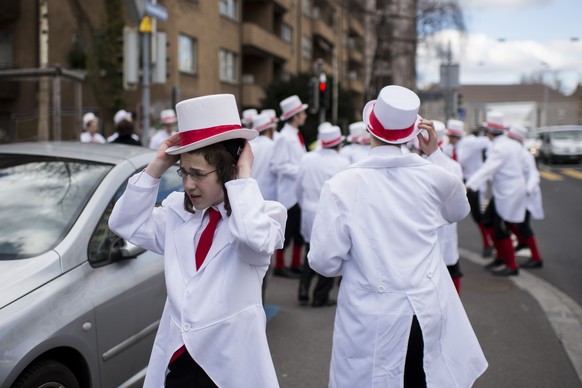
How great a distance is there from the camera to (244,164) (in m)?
2.81

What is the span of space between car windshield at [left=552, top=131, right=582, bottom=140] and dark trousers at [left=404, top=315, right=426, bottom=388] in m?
32.3

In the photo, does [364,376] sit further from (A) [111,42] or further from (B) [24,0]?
(B) [24,0]

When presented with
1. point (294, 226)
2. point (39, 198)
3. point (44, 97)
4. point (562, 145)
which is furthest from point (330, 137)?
point (562, 145)

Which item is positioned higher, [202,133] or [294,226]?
[202,133]

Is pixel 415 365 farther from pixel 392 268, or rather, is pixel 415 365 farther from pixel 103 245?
pixel 103 245

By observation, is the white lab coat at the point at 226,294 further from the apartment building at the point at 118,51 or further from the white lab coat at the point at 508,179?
the apartment building at the point at 118,51

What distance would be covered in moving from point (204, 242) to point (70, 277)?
1.27 metres

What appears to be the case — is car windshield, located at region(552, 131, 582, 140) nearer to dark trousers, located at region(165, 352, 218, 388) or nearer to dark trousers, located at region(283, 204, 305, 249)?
dark trousers, located at region(283, 204, 305, 249)

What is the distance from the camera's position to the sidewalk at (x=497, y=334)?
530cm

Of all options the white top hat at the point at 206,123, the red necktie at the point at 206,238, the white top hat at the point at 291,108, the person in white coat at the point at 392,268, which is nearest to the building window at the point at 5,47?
the white top hat at the point at 291,108

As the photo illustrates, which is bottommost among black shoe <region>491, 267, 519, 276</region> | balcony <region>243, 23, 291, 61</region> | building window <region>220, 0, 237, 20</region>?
black shoe <region>491, 267, 519, 276</region>

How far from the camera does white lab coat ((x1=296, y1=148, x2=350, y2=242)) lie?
313 inches

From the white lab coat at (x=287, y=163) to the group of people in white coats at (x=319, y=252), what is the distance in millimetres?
5376

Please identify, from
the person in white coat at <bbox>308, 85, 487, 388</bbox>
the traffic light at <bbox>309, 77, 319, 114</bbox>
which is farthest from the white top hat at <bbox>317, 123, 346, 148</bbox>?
the traffic light at <bbox>309, 77, 319, 114</bbox>
